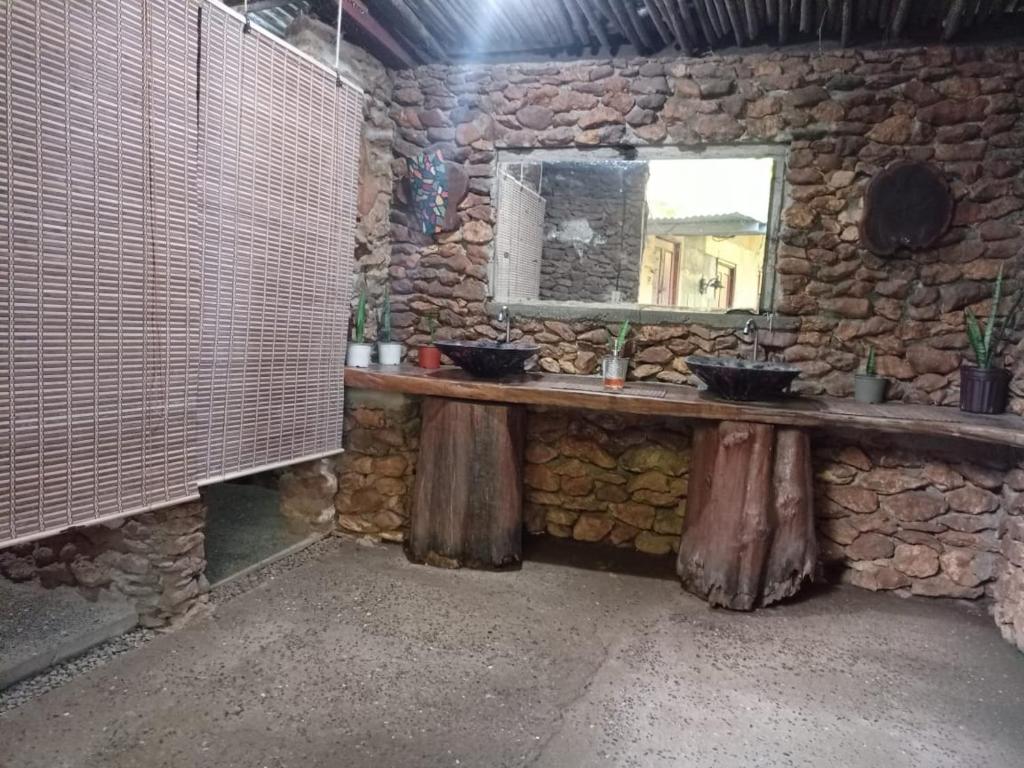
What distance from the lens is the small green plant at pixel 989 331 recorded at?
3031 mm

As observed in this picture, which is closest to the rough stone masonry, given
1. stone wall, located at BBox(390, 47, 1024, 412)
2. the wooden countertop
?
stone wall, located at BBox(390, 47, 1024, 412)

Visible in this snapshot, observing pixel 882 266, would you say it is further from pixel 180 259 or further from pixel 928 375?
pixel 180 259

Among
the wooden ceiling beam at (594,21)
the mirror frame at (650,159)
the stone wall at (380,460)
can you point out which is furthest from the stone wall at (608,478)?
the wooden ceiling beam at (594,21)

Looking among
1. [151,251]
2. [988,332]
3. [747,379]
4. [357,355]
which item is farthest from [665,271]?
[151,251]

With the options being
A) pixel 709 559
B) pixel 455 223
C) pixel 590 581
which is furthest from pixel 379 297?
pixel 709 559

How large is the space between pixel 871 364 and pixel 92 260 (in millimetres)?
3358

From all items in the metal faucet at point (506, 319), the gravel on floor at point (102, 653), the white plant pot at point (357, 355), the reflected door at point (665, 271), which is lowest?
the gravel on floor at point (102, 653)

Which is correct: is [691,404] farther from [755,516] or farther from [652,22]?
[652,22]

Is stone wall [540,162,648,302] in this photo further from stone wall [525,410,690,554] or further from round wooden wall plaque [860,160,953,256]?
round wooden wall plaque [860,160,953,256]

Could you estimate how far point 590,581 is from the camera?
321 centimetres

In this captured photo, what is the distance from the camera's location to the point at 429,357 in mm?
3688

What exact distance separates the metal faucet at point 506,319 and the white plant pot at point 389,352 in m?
0.61

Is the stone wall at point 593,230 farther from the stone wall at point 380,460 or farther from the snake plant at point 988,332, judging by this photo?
the snake plant at point 988,332

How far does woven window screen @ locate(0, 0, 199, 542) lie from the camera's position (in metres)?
1.95
